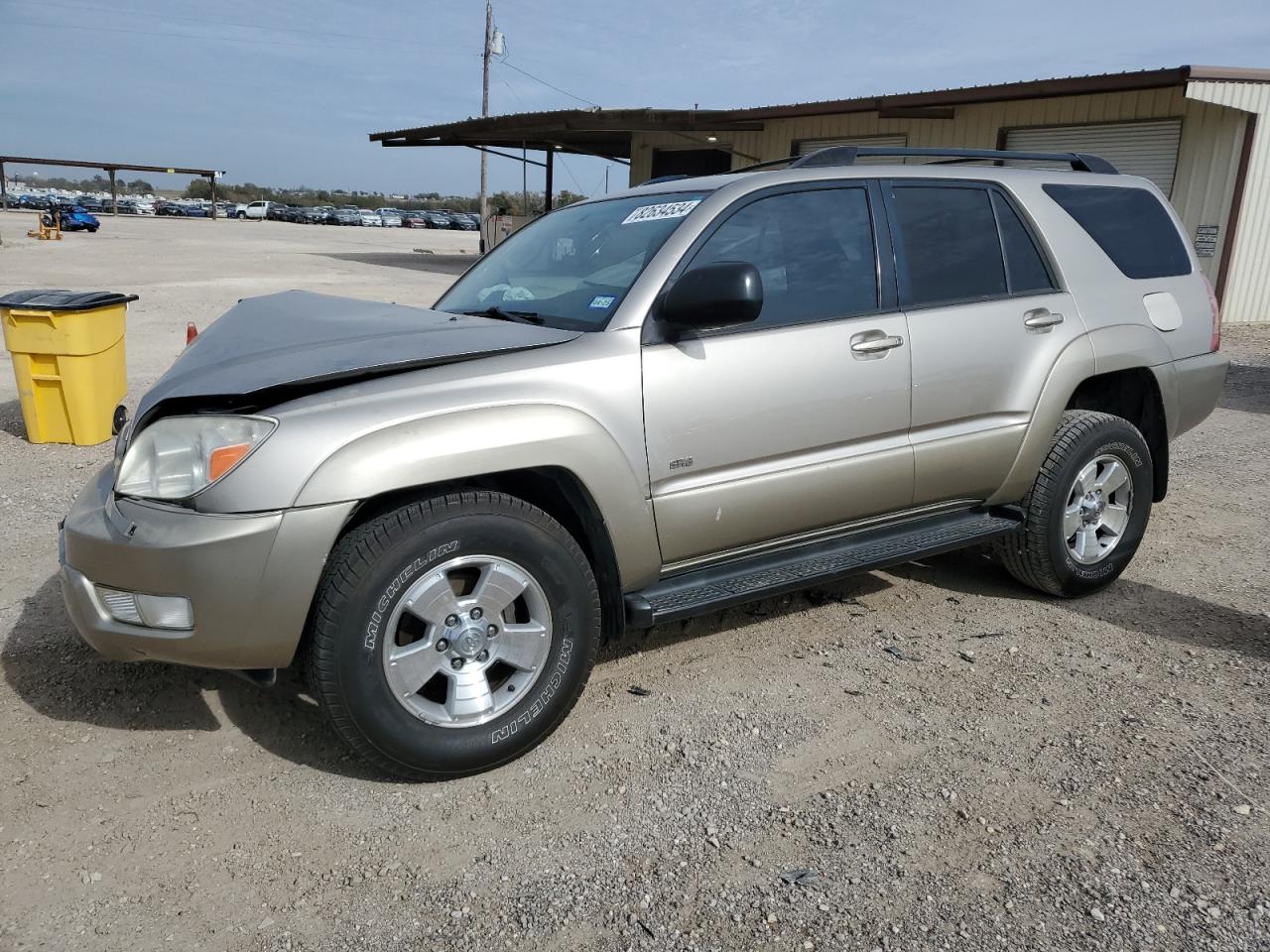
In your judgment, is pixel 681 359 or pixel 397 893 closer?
pixel 397 893

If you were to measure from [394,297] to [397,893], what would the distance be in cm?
1625

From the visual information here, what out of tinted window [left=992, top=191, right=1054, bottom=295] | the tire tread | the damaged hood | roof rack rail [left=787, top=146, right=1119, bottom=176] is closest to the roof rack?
roof rack rail [left=787, top=146, right=1119, bottom=176]

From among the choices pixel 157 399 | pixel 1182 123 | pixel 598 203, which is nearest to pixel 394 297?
pixel 1182 123

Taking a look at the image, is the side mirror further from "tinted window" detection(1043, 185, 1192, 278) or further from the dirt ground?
"tinted window" detection(1043, 185, 1192, 278)

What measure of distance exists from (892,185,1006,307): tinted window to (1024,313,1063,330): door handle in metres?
0.16

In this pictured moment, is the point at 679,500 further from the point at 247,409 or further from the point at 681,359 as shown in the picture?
the point at 247,409

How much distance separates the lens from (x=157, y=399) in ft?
9.50

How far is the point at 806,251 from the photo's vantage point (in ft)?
12.2

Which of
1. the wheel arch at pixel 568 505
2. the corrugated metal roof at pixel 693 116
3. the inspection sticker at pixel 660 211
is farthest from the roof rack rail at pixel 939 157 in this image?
the corrugated metal roof at pixel 693 116

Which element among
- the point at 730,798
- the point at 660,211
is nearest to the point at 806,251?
the point at 660,211

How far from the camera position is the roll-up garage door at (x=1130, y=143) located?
14.9m

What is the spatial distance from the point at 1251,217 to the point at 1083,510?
510 inches

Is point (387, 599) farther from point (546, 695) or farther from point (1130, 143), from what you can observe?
point (1130, 143)

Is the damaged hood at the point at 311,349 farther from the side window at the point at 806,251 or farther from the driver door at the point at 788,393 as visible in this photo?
the side window at the point at 806,251
